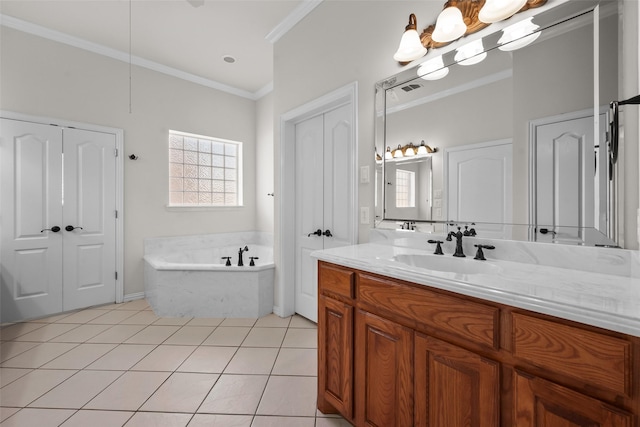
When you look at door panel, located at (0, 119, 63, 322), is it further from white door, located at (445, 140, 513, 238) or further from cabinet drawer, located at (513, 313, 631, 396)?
cabinet drawer, located at (513, 313, 631, 396)

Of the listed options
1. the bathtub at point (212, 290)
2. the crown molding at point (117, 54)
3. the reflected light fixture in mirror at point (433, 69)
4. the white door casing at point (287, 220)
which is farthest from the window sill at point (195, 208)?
the reflected light fixture in mirror at point (433, 69)

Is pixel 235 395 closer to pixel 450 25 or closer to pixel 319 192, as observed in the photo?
pixel 319 192

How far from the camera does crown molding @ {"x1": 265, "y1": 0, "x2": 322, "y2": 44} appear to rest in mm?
2588

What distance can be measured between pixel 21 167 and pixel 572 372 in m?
4.33

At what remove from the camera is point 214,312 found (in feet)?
9.96

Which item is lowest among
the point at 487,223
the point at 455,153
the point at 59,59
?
the point at 487,223

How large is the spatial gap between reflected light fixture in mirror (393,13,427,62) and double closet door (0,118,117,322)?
3.38 m

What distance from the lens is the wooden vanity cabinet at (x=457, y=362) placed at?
73 centimetres

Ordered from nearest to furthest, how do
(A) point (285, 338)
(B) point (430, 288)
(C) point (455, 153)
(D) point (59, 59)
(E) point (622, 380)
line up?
(E) point (622, 380) → (B) point (430, 288) → (C) point (455, 153) → (A) point (285, 338) → (D) point (59, 59)

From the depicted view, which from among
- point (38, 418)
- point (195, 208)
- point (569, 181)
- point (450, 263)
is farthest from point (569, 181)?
point (195, 208)

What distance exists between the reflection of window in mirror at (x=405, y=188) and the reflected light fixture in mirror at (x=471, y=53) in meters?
0.66

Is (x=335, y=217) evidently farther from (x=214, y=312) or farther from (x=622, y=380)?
(x=622, y=380)

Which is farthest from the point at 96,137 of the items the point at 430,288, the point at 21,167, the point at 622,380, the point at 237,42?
the point at 622,380

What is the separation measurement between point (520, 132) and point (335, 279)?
1.17m
